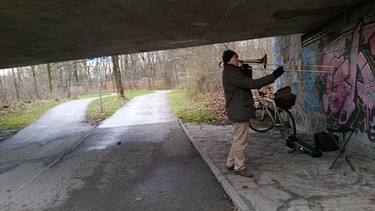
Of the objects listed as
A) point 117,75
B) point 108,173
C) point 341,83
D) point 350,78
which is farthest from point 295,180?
point 117,75

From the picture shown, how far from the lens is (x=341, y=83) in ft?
21.1

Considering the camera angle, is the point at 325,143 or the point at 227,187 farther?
the point at 325,143

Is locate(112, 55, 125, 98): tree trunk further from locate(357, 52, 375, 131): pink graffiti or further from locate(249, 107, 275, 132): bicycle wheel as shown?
locate(357, 52, 375, 131): pink graffiti

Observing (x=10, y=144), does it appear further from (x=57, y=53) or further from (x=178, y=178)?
(x=178, y=178)

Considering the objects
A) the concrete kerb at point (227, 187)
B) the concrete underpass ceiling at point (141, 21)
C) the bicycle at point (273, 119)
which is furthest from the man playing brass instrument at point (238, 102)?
the bicycle at point (273, 119)

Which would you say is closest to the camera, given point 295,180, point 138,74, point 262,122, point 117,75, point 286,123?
point 295,180

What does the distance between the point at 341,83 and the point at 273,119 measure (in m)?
2.33

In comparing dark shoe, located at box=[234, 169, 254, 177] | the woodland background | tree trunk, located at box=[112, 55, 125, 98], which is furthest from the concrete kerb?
tree trunk, located at box=[112, 55, 125, 98]

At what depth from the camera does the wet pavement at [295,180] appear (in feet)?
12.9

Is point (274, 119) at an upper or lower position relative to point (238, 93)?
lower

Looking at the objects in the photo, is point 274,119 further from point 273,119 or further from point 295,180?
point 295,180

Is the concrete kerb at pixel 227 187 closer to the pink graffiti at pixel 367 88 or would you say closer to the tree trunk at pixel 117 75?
the pink graffiti at pixel 367 88

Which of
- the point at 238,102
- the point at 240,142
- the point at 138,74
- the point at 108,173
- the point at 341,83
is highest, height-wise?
the point at 138,74

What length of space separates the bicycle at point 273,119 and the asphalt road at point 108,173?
241 cm
